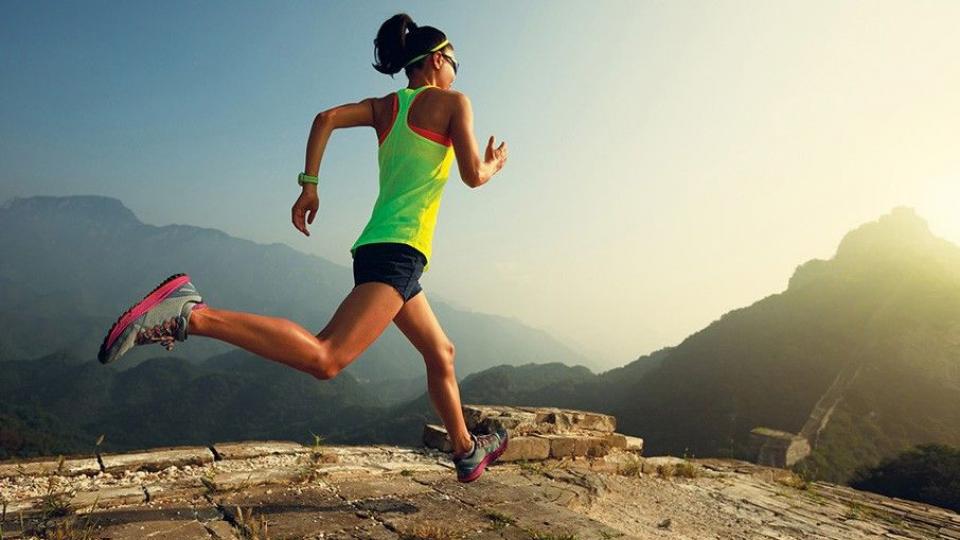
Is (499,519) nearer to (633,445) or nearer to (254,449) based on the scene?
(254,449)

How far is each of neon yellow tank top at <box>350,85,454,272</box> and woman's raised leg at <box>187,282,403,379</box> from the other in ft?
0.79

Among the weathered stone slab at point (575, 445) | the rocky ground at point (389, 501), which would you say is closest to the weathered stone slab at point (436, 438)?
the rocky ground at point (389, 501)

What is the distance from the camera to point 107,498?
2.36m

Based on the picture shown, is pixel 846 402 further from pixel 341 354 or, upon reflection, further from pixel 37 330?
pixel 37 330

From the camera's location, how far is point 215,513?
2.29 meters

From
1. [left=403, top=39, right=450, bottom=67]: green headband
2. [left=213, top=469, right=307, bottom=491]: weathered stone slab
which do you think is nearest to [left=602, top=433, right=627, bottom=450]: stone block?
[left=213, top=469, right=307, bottom=491]: weathered stone slab

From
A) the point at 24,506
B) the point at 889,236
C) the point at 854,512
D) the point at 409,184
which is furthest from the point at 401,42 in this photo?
the point at 889,236

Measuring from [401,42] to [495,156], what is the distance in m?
0.75

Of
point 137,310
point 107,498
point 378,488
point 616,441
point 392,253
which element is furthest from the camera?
point 616,441

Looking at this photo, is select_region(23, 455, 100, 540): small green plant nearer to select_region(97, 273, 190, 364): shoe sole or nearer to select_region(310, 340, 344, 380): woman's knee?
select_region(97, 273, 190, 364): shoe sole

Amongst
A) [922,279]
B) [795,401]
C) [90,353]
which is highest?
[922,279]

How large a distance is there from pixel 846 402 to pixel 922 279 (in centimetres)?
2444

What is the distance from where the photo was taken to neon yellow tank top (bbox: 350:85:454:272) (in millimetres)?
2189

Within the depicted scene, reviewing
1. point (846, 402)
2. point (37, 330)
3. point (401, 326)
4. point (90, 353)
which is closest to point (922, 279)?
point (846, 402)
